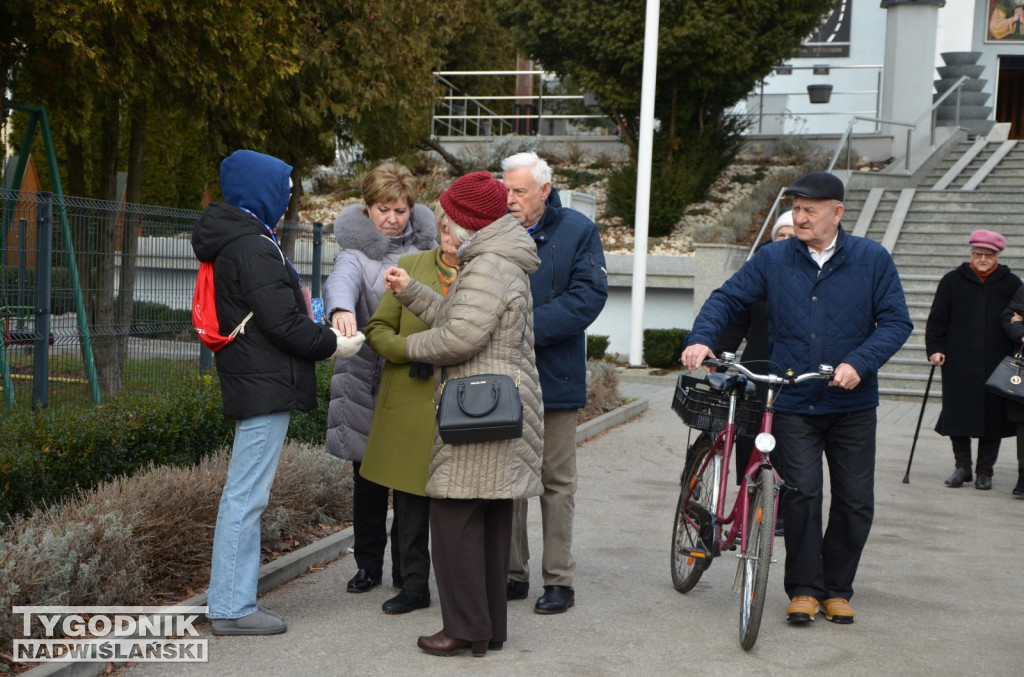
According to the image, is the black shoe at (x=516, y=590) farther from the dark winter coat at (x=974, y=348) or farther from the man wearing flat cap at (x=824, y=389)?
the dark winter coat at (x=974, y=348)

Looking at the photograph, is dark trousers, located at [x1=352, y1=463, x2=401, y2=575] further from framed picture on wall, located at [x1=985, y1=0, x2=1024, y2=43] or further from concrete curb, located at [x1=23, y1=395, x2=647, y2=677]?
framed picture on wall, located at [x1=985, y1=0, x2=1024, y2=43]

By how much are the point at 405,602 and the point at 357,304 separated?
4.50 ft

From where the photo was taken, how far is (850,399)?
5469mm

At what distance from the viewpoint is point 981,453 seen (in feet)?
31.3

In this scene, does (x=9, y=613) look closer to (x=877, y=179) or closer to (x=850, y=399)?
(x=850, y=399)

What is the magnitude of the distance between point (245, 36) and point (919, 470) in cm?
650

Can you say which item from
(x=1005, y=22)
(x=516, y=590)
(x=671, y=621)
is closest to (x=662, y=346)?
(x=516, y=590)

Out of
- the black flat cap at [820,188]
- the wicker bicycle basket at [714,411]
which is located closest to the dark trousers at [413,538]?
the wicker bicycle basket at [714,411]

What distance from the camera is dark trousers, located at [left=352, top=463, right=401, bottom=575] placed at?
221 inches

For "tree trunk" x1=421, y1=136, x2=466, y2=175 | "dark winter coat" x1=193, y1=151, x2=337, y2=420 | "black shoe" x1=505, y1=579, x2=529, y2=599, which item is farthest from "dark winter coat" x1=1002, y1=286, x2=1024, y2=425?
"tree trunk" x1=421, y1=136, x2=466, y2=175

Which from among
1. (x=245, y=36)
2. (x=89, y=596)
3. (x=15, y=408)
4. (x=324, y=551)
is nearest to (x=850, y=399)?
(x=324, y=551)

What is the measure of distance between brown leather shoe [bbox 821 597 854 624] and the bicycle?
0.35 meters

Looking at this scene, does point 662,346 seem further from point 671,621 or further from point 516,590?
point 671,621

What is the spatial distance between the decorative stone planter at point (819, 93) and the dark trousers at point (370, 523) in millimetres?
25238
